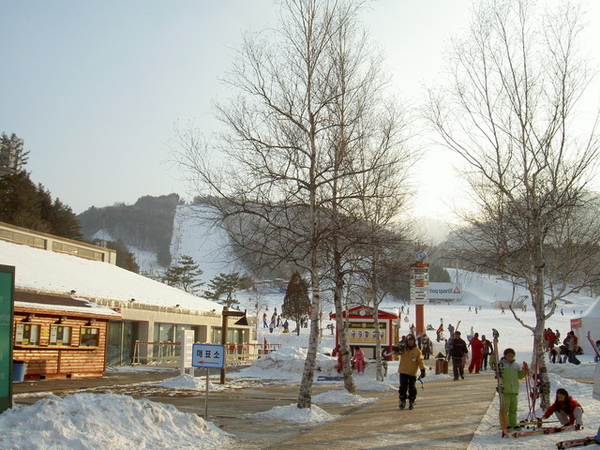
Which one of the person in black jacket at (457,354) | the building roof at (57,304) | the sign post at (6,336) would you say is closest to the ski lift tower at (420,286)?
the person in black jacket at (457,354)

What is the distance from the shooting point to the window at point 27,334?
22.1 meters

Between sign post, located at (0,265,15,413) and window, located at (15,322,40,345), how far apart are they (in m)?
13.1

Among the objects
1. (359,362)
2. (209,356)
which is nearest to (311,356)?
(209,356)

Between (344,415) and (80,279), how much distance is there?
70.8 feet

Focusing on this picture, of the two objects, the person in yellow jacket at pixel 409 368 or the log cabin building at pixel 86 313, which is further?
the log cabin building at pixel 86 313

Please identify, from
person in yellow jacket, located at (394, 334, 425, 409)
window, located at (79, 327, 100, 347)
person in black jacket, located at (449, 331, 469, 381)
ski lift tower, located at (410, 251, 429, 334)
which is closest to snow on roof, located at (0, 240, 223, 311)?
window, located at (79, 327, 100, 347)

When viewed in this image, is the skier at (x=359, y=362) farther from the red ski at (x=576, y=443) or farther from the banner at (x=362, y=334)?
the red ski at (x=576, y=443)

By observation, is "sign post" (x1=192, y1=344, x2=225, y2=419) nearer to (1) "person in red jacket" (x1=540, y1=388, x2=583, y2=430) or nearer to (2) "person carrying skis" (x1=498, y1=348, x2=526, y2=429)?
(2) "person carrying skis" (x1=498, y1=348, x2=526, y2=429)

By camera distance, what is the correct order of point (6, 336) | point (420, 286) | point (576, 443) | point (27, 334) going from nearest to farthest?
point (576, 443)
point (6, 336)
point (27, 334)
point (420, 286)

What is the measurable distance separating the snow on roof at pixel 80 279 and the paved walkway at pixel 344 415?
695cm

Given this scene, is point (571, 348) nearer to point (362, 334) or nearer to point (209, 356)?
point (362, 334)

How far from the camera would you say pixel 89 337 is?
25625mm

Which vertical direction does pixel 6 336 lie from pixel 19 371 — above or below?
above

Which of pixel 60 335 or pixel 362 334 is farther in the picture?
pixel 362 334
